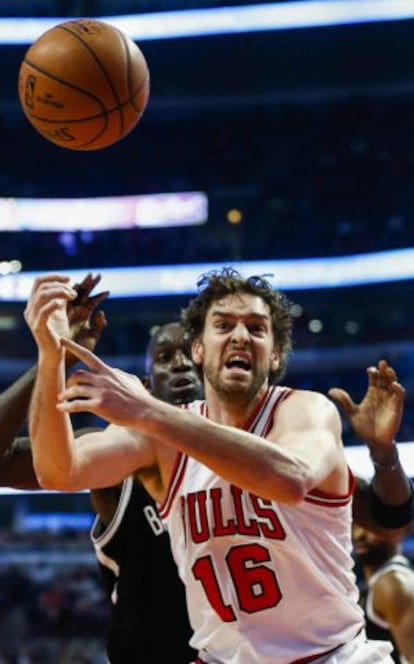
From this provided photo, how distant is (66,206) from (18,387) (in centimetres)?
2130

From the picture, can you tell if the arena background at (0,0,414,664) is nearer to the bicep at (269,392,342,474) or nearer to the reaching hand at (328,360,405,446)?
the reaching hand at (328,360,405,446)

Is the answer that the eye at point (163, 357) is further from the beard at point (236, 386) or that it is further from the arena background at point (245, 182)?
the arena background at point (245, 182)

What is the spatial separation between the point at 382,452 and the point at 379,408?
188 millimetres

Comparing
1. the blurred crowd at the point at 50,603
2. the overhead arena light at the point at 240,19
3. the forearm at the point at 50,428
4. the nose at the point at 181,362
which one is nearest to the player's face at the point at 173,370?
the nose at the point at 181,362

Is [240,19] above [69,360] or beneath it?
above

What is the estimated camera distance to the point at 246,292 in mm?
3814

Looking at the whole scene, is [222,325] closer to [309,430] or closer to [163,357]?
[309,430]

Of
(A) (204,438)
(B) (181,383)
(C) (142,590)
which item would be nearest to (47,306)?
(A) (204,438)

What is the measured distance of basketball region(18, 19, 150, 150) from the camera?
439 centimetres

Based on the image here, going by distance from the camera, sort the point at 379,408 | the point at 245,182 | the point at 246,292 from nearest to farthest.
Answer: the point at 246,292
the point at 379,408
the point at 245,182

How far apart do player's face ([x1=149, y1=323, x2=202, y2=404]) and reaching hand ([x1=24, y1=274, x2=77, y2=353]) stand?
4.80ft

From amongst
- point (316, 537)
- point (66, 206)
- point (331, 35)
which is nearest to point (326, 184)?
point (331, 35)

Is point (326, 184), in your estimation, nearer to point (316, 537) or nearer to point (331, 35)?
point (331, 35)

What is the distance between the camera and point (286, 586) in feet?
10.7
